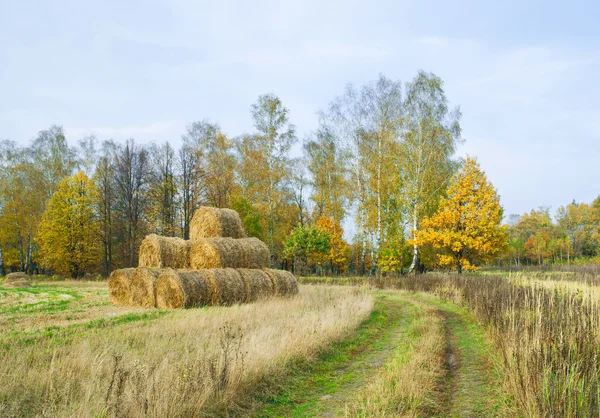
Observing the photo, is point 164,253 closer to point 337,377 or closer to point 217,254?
point 217,254

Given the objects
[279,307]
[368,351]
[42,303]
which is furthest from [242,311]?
[42,303]

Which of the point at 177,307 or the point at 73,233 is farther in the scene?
the point at 73,233

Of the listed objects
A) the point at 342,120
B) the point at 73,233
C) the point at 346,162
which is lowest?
the point at 73,233

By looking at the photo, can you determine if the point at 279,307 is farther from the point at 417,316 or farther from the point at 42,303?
the point at 42,303

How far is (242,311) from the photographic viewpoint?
1173 centimetres

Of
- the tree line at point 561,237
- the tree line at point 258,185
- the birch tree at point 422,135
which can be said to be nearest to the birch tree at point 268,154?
the tree line at point 258,185

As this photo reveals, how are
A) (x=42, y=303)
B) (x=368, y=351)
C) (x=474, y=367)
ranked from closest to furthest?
(x=474, y=367), (x=368, y=351), (x=42, y=303)

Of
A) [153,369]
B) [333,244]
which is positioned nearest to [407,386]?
[153,369]

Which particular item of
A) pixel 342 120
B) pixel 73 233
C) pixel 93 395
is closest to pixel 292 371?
pixel 93 395

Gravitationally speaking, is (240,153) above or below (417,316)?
above

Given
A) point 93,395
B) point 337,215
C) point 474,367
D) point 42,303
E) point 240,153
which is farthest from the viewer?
point 337,215

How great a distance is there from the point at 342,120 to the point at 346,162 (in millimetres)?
3883

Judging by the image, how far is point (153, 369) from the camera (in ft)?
19.3

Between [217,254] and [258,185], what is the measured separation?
18989 millimetres
